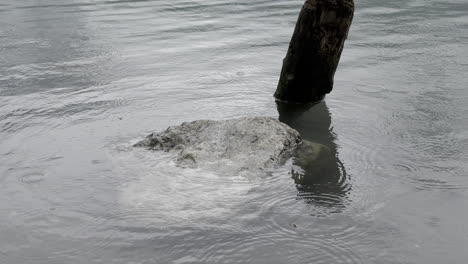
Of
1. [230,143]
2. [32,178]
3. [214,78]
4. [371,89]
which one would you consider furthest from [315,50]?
[32,178]

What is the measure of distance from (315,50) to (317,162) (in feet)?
6.62

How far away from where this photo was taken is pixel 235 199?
4.80 meters

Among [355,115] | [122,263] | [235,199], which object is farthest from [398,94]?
[122,263]

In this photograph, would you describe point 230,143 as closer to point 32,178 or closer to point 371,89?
point 32,178

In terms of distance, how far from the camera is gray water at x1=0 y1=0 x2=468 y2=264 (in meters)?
4.30

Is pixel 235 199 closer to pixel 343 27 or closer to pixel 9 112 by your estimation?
pixel 343 27

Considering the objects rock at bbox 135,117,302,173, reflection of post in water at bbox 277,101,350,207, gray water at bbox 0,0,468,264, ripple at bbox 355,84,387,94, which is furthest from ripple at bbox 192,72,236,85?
rock at bbox 135,117,302,173

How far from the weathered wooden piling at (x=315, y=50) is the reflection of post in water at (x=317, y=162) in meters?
0.31

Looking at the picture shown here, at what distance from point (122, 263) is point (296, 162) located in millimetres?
2065

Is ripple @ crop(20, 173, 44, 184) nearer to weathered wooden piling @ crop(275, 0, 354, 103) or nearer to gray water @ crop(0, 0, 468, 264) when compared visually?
gray water @ crop(0, 0, 468, 264)

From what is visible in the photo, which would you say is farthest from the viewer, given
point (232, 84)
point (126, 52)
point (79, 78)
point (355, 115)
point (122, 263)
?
point (126, 52)

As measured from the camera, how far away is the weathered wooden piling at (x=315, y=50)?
6.99 meters

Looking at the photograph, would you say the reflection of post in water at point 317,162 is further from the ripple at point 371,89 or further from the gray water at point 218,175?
the ripple at point 371,89

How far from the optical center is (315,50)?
7.18 m
